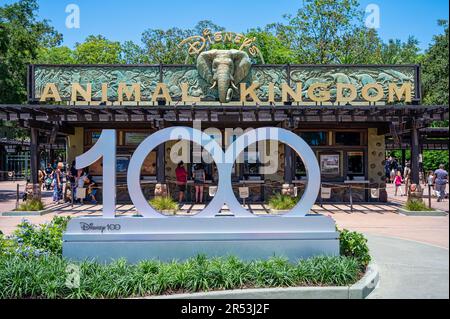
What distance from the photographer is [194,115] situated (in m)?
17.0

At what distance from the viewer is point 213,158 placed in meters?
7.70

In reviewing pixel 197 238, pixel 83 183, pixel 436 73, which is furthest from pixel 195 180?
pixel 436 73

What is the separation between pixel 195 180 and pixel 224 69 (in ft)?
15.6

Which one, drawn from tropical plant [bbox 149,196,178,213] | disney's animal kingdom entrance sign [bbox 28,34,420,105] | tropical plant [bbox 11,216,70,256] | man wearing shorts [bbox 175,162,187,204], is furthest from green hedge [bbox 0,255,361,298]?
disney's animal kingdom entrance sign [bbox 28,34,420,105]

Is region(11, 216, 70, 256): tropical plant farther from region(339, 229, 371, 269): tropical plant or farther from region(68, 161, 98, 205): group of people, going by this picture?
region(68, 161, 98, 205): group of people

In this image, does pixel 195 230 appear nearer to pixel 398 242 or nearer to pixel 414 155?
pixel 398 242

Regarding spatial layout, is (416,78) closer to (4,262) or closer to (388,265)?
(388,265)

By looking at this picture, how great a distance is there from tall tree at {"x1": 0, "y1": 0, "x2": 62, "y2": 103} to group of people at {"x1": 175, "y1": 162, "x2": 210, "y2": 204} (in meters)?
9.80

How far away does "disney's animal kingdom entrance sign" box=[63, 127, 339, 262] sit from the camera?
294 inches

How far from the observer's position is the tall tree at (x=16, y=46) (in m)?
21.8

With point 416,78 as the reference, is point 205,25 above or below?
above

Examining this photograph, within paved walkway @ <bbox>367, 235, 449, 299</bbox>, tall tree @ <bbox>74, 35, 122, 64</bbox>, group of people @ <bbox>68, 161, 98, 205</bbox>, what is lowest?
paved walkway @ <bbox>367, 235, 449, 299</bbox>
